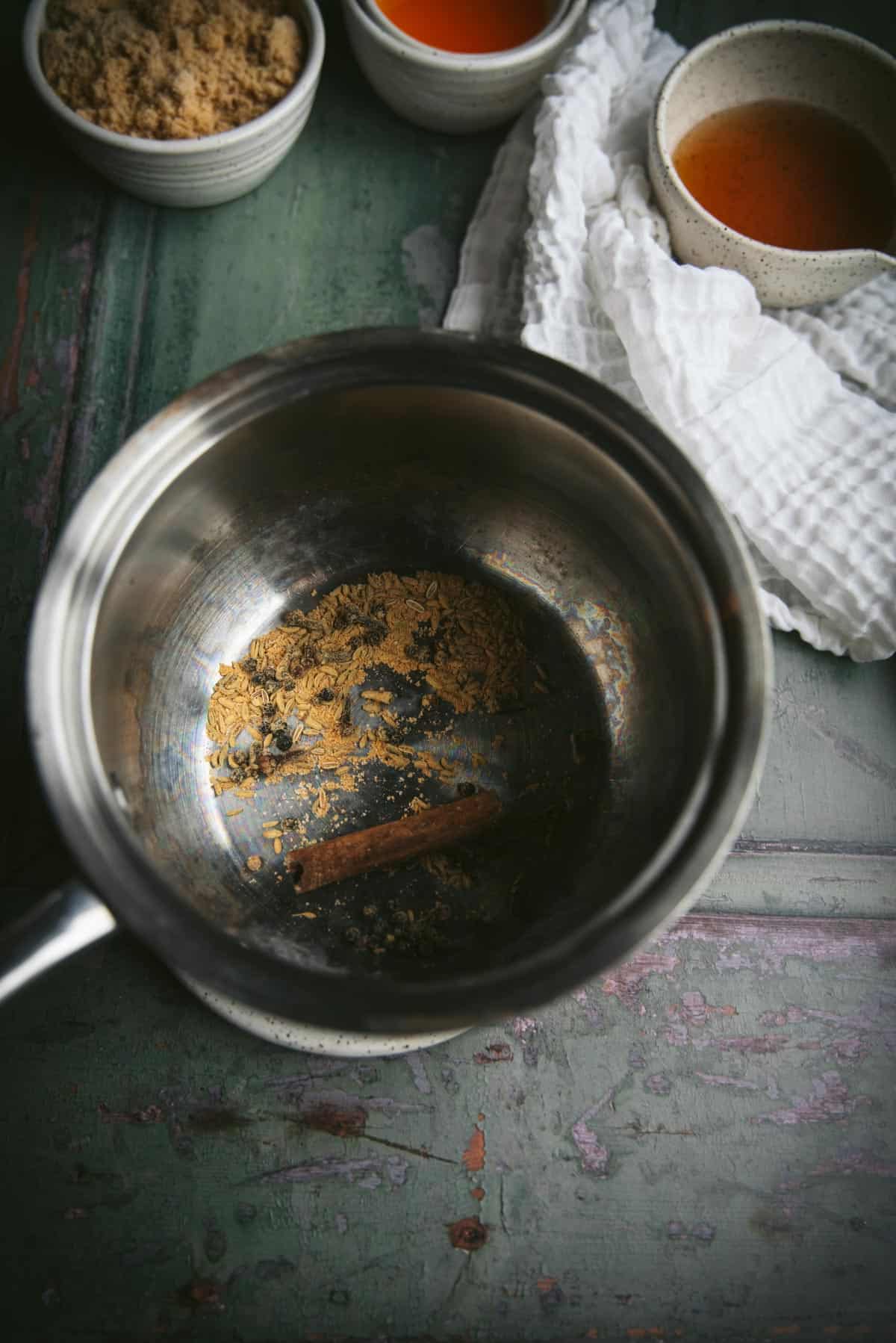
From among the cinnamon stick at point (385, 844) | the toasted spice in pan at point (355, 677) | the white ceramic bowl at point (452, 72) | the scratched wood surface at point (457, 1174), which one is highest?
the white ceramic bowl at point (452, 72)

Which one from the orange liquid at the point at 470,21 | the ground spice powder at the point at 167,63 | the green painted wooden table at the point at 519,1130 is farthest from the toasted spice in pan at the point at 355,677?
the orange liquid at the point at 470,21

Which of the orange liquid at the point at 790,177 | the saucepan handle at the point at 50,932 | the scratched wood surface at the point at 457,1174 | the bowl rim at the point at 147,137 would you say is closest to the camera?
the saucepan handle at the point at 50,932

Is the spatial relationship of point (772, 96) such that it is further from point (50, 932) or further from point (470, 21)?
point (50, 932)

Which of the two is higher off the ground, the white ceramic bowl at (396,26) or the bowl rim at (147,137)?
the white ceramic bowl at (396,26)

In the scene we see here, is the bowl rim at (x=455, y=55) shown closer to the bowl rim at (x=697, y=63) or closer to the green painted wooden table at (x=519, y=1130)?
the bowl rim at (x=697, y=63)

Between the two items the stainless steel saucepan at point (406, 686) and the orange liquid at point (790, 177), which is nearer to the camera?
the stainless steel saucepan at point (406, 686)

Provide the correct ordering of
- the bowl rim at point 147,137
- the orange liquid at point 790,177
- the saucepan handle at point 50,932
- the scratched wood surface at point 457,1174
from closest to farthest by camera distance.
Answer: the saucepan handle at point 50,932 < the scratched wood surface at point 457,1174 < the bowl rim at point 147,137 < the orange liquid at point 790,177

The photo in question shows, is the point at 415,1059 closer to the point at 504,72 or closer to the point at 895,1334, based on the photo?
the point at 895,1334
